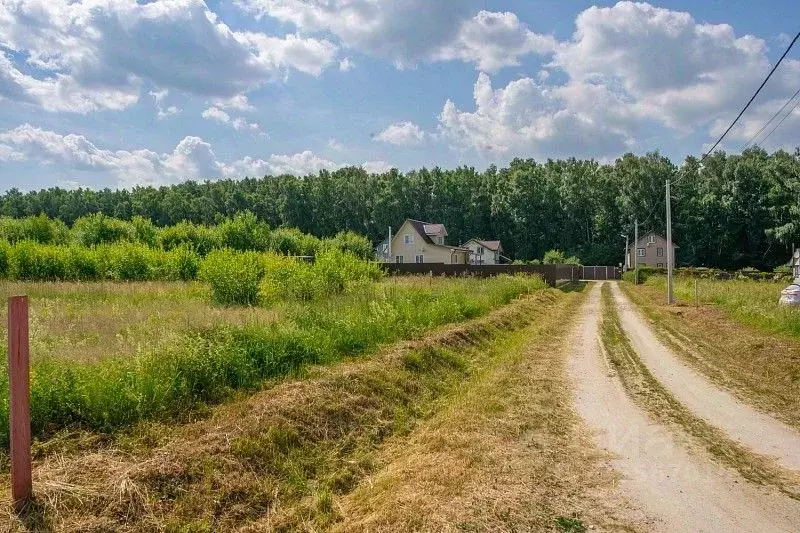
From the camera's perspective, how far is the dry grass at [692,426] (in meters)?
5.76

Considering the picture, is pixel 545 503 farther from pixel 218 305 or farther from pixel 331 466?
pixel 218 305

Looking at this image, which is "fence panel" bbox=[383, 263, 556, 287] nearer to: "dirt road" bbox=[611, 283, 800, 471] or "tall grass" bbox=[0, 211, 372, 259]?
"tall grass" bbox=[0, 211, 372, 259]

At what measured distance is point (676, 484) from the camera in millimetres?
5527

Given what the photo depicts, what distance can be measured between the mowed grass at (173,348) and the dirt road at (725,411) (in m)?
5.35

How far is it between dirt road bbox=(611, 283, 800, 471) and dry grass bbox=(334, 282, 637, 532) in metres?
2.04

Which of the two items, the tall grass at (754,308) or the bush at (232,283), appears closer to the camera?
the tall grass at (754,308)

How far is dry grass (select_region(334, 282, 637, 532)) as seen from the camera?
4.75 meters

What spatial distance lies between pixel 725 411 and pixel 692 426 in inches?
50.1

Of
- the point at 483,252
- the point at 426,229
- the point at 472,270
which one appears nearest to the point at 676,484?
the point at 472,270

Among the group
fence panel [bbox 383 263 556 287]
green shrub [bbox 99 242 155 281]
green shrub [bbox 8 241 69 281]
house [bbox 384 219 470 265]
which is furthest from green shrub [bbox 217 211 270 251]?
house [bbox 384 219 470 265]

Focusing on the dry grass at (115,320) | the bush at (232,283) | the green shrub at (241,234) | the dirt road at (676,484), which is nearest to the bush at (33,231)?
the green shrub at (241,234)

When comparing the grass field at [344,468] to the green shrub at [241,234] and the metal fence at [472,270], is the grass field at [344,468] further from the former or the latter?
the green shrub at [241,234]

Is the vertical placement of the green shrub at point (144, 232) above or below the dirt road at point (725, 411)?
above

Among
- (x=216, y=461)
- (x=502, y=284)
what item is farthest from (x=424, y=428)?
(x=502, y=284)
